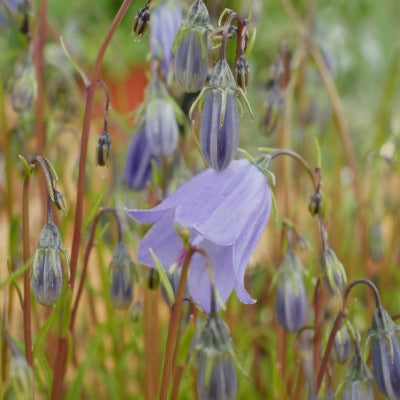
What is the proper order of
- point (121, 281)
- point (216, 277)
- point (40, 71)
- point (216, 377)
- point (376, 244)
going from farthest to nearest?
point (376, 244) → point (40, 71) → point (121, 281) → point (216, 277) → point (216, 377)

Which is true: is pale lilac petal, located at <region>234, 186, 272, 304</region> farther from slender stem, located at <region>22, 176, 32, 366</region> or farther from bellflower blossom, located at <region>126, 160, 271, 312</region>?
slender stem, located at <region>22, 176, 32, 366</region>

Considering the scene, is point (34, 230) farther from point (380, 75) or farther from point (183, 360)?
point (380, 75)

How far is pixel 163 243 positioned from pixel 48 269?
0.42 feet

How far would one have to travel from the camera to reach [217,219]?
0.73 m

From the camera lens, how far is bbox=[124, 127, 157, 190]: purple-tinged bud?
989 millimetres

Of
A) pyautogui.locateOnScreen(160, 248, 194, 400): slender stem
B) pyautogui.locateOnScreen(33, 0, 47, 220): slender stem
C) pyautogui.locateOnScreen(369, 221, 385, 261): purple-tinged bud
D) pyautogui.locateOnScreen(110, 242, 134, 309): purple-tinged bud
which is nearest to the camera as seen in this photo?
pyautogui.locateOnScreen(160, 248, 194, 400): slender stem

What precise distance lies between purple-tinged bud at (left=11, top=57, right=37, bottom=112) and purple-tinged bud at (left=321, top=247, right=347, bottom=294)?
435 mm

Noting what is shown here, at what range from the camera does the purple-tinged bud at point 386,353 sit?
2.45 ft

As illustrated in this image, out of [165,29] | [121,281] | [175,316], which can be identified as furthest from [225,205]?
[165,29]

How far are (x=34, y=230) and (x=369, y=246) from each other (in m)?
0.63

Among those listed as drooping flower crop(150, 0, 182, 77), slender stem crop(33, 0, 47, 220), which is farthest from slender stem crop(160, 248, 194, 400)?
slender stem crop(33, 0, 47, 220)

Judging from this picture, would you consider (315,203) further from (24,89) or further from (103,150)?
→ (24,89)

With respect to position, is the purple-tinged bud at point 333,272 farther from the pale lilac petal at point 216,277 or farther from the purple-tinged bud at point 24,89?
the purple-tinged bud at point 24,89

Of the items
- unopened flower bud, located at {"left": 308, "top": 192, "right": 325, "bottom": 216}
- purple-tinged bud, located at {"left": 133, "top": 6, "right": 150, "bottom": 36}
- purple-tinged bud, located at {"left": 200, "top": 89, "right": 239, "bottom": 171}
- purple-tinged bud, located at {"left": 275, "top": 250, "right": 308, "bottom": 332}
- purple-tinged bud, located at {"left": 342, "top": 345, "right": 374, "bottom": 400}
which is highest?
purple-tinged bud, located at {"left": 133, "top": 6, "right": 150, "bottom": 36}
